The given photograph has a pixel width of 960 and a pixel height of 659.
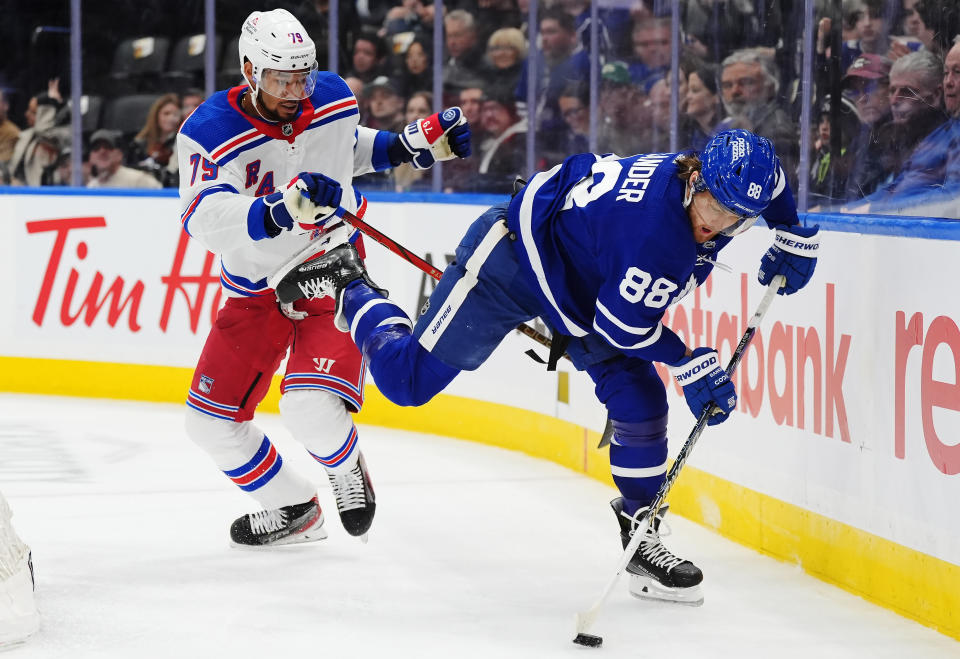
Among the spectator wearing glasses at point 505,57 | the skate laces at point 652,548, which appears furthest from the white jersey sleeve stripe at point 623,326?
the spectator wearing glasses at point 505,57

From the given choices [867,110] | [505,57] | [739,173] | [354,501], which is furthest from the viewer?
[505,57]

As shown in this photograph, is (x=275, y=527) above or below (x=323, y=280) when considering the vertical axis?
below

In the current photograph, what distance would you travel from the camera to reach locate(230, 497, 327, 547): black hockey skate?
3.46 m

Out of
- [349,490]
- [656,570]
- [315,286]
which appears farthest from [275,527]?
[656,570]

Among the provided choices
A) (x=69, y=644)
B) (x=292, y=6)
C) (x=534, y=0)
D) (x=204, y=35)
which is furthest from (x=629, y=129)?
(x=69, y=644)

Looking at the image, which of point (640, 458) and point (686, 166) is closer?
point (686, 166)

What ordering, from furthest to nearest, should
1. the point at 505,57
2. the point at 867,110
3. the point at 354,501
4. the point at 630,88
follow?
the point at 505,57
the point at 630,88
the point at 867,110
the point at 354,501

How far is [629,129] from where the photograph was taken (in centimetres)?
511

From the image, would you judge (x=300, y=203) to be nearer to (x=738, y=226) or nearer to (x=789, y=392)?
(x=738, y=226)

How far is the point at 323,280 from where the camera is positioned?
318 cm

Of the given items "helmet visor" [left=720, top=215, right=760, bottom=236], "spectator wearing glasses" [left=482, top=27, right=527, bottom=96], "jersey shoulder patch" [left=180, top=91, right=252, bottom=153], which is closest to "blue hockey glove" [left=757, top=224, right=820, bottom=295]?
"helmet visor" [left=720, top=215, right=760, bottom=236]

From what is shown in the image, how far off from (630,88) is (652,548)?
2.52m

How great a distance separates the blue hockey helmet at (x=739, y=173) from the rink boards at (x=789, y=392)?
17.4 inches

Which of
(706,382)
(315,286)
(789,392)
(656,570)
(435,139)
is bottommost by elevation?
(656,570)
